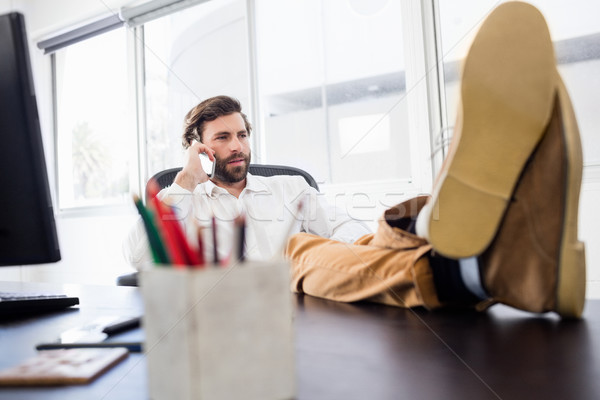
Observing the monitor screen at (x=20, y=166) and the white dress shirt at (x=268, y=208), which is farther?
the white dress shirt at (x=268, y=208)

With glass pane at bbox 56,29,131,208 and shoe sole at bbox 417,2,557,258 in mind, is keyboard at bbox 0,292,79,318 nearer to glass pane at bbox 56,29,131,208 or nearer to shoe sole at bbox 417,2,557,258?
shoe sole at bbox 417,2,557,258

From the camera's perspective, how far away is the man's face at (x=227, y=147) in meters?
1.68

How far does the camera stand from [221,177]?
1.71 metres

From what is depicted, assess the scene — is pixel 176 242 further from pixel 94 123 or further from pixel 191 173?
pixel 94 123

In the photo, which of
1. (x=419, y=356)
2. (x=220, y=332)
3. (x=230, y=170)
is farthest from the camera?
(x=230, y=170)

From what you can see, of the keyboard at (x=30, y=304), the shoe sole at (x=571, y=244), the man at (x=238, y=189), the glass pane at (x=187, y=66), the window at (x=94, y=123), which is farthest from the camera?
the window at (x=94, y=123)

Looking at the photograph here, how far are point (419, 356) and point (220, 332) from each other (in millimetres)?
188

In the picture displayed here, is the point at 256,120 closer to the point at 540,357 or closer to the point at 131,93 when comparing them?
the point at 131,93

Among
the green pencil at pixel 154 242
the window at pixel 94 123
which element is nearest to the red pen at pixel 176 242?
the green pencil at pixel 154 242

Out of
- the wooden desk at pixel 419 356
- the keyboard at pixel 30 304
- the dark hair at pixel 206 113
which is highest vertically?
the dark hair at pixel 206 113

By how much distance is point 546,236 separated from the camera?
1.56 feet

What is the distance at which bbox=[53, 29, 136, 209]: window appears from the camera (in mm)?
3115

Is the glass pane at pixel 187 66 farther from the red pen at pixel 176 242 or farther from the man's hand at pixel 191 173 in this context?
the red pen at pixel 176 242

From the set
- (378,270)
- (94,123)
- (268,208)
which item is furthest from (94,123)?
(378,270)
